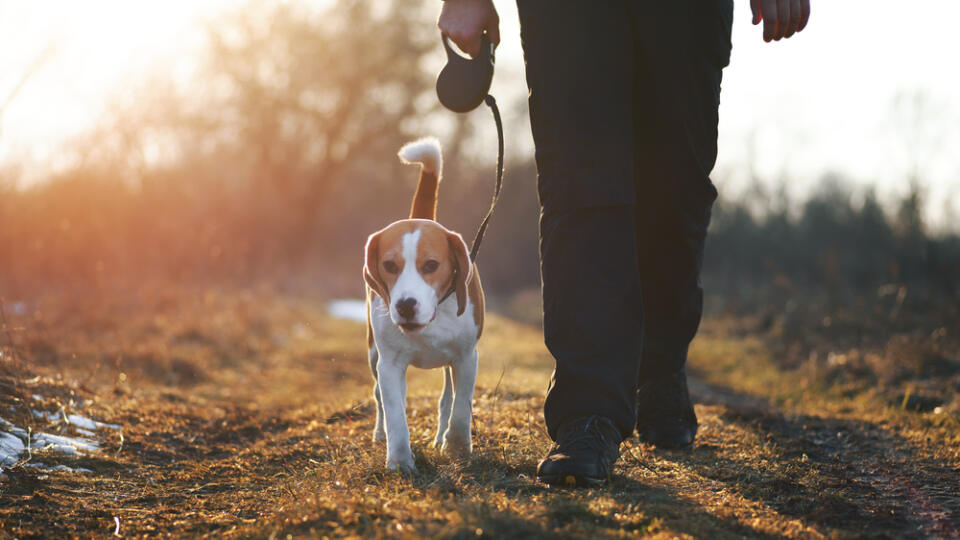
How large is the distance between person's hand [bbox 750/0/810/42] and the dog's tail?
1591mm

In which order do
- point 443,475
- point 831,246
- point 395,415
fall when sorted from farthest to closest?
point 831,246
point 395,415
point 443,475

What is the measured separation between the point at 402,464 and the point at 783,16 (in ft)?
6.70

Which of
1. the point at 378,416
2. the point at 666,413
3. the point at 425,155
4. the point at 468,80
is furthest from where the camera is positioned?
the point at 425,155

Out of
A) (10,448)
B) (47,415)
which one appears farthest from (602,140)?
(47,415)

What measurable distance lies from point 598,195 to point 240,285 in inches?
506

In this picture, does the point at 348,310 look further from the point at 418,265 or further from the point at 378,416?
the point at 418,265

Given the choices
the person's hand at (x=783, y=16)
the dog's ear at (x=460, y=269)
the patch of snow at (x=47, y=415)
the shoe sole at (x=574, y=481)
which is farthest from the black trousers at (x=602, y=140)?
the patch of snow at (x=47, y=415)

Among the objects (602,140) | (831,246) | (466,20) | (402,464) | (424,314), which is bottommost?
(831,246)

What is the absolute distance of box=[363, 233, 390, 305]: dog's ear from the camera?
121 inches

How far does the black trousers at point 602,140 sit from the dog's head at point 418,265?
1.39 feet

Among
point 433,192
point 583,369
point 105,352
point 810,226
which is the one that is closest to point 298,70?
point 810,226

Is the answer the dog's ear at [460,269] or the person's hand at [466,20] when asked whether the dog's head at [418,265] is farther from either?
the person's hand at [466,20]

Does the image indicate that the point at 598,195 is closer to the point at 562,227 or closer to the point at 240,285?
the point at 562,227

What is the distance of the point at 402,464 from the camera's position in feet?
9.25
